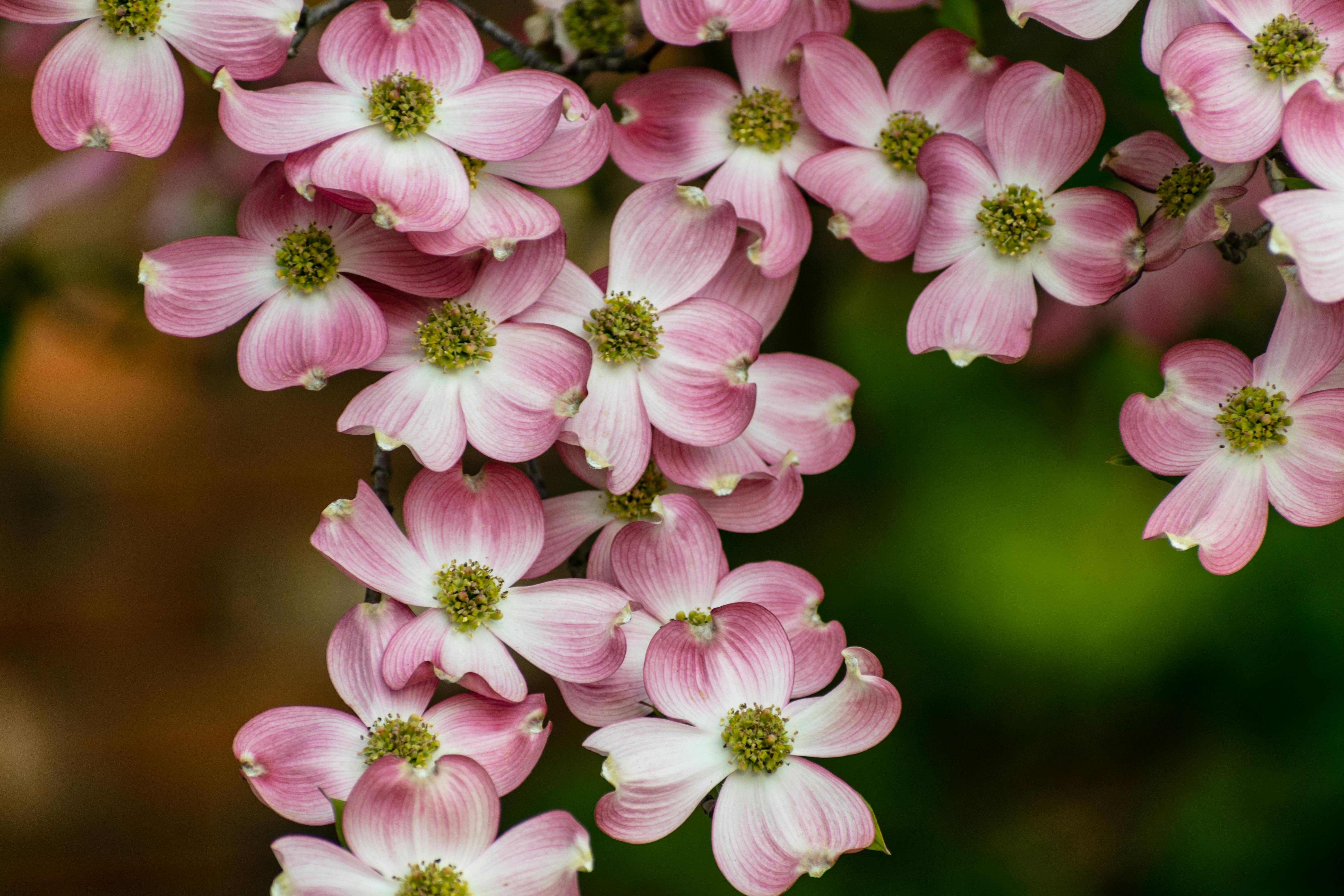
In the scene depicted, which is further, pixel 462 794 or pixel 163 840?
pixel 163 840

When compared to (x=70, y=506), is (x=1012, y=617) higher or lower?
lower

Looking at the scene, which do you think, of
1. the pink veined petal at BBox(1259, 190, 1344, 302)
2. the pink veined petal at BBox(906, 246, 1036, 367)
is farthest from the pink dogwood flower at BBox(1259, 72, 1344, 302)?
the pink veined petal at BBox(906, 246, 1036, 367)

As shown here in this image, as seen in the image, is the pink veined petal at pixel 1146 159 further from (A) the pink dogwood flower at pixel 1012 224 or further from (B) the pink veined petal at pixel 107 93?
(B) the pink veined petal at pixel 107 93

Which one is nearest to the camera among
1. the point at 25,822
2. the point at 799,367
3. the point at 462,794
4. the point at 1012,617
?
the point at 462,794

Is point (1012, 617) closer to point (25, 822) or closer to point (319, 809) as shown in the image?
point (319, 809)

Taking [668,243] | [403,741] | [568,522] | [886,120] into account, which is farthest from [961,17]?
[403,741]

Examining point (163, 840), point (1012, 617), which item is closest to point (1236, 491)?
point (1012, 617)
